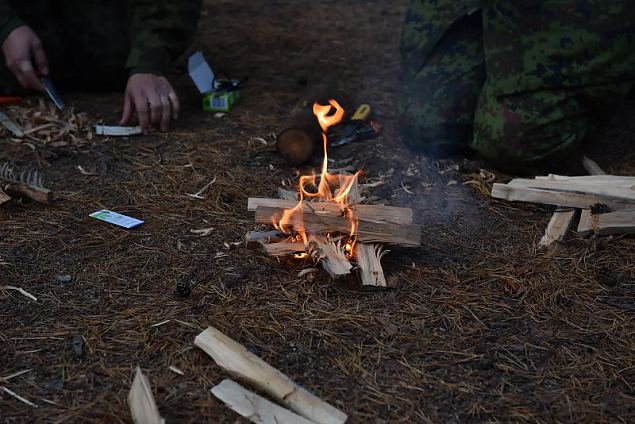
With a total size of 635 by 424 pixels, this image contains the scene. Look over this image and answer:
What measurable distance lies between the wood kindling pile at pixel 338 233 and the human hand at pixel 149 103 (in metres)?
1.49

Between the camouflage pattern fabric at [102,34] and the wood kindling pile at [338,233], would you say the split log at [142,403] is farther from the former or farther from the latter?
the camouflage pattern fabric at [102,34]

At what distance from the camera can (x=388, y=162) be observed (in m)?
3.67

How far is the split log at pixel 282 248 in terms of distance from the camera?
8.40ft

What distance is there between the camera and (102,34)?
4.51m

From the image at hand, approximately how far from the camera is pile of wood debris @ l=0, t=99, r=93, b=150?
3814 millimetres

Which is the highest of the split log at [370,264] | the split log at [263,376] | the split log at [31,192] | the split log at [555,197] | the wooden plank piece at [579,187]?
the wooden plank piece at [579,187]

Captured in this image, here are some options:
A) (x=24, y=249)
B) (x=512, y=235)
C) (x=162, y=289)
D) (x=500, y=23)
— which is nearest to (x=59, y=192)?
(x=24, y=249)

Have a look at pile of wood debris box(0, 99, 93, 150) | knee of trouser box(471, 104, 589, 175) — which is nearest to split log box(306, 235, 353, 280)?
knee of trouser box(471, 104, 589, 175)

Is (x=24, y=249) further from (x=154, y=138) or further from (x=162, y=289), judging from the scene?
(x=154, y=138)

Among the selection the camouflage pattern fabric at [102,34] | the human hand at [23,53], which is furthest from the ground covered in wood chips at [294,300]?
the camouflage pattern fabric at [102,34]

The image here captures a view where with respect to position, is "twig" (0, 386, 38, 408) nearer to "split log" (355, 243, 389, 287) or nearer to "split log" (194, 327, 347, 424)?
"split log" (194, 327, 347, 424)

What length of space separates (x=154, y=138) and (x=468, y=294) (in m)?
2.28

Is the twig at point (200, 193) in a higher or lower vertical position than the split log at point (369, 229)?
lower

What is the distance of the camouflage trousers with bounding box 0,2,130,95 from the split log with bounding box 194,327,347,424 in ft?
9.99
